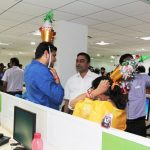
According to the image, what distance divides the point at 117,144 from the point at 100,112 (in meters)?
0.40

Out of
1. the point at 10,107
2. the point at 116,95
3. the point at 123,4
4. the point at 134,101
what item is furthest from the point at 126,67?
the point at 123,4

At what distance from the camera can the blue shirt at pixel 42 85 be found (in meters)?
2.15

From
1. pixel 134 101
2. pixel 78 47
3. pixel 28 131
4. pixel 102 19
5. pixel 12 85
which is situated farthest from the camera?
pixel 12 85

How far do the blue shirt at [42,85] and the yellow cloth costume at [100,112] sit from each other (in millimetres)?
475

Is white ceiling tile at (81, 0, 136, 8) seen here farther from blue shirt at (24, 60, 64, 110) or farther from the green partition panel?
the green partition panel

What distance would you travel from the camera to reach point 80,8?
372cm

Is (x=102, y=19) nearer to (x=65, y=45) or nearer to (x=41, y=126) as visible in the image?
(x=65, y=45)

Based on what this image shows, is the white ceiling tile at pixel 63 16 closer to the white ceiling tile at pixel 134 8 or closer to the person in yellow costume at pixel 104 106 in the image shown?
the white ceiling tile at pixel 134 8

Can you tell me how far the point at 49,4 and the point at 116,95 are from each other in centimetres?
218

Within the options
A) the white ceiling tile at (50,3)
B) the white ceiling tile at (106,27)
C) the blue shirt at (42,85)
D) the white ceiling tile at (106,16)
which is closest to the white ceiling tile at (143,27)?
the white ceiling tile at (106,27)

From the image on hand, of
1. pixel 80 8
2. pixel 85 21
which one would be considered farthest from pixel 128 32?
pixel 80 8

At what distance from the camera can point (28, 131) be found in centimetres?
179

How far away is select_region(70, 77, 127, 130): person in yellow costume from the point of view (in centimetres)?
163

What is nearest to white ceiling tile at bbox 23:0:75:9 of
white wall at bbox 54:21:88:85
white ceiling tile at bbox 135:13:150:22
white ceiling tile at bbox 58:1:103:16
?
A: white ceiling tile at bbox 58:1:103:16
